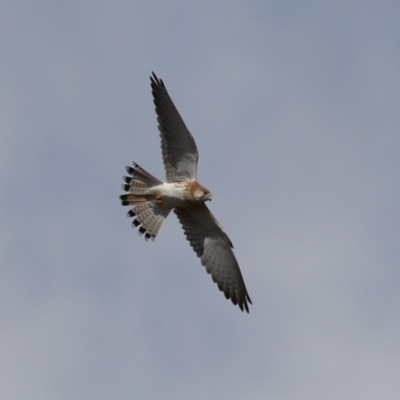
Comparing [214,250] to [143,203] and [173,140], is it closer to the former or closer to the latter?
[143,203]

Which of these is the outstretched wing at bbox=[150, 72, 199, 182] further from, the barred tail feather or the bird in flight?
the barred tail feather

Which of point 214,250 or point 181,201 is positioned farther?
point 214,250

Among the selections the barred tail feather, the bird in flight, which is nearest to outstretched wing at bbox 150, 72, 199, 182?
the bird in flight

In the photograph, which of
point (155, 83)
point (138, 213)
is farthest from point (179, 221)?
point (155, 83)

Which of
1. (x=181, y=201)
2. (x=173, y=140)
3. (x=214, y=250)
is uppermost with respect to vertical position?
(x=173, y=140)

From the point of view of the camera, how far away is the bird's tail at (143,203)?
70.5ft

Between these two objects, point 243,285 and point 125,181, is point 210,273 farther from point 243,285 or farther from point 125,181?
point 125,181

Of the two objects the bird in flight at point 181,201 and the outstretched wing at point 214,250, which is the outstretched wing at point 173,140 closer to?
the bird in flight at point 181,201

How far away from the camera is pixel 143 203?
21.7 m

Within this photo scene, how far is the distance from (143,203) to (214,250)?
→ 5.01 feet

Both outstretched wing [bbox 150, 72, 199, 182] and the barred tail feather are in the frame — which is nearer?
outstretched wing [bbox 150, 72, 199, 182]

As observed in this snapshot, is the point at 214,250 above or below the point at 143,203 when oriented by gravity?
below

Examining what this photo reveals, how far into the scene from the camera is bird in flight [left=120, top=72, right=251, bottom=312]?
21.0 meters

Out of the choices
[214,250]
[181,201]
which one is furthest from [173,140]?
[214,250]
